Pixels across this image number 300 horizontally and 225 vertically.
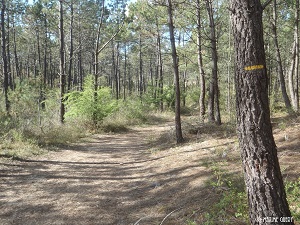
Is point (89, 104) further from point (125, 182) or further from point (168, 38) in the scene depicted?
A: point (125, 182)

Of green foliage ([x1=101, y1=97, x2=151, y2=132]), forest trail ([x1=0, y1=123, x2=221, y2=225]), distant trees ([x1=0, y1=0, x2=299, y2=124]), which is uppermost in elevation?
distant trees ([x1=0, y1=0, x2=299, y2=124])

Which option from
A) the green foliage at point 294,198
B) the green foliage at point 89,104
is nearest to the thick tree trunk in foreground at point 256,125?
the green foliage at point 294,198

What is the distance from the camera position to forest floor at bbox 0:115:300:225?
436 cm

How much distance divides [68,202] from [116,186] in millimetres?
1166

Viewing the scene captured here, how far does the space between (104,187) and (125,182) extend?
53cm

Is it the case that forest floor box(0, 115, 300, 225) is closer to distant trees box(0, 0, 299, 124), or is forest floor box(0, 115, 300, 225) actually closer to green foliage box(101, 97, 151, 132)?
distant trees box(0, 0, 299, 124)

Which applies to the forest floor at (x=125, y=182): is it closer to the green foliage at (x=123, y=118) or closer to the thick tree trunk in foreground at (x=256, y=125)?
the thick tree trunk in foreground at (x=256, y=125)

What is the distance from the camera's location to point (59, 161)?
779 cm

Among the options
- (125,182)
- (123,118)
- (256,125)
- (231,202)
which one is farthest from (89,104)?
(256,125)

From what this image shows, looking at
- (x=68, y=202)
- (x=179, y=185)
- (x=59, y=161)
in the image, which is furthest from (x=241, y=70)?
(x=59, y=161)

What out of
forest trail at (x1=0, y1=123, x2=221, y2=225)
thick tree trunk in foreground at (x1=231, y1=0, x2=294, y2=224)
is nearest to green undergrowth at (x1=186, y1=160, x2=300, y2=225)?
forest trail at (x1=0, y1=123, x2=221, y2=225)

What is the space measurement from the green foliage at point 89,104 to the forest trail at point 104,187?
441 centimetres

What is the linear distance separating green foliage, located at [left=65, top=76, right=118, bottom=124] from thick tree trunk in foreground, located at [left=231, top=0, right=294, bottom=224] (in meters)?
11.0

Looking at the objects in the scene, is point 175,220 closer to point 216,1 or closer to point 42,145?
point 42,145
